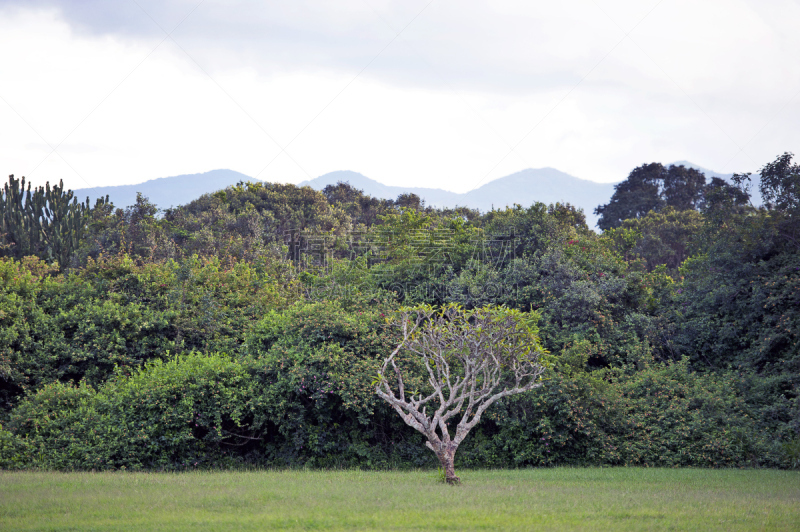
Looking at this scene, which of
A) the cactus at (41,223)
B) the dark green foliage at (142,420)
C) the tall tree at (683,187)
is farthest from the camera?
the tall tree at (683,187)

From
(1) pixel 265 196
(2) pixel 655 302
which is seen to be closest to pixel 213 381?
(2) pixel 655 302

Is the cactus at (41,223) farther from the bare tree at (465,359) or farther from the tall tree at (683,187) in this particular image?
the tall tree at (683,187)

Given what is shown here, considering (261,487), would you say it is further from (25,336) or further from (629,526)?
(25,336)

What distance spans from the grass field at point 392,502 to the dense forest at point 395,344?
2.15m

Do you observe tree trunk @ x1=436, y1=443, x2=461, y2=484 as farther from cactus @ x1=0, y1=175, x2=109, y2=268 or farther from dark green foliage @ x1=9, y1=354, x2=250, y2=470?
cactus @ x1=0, y1=175, x2=109, y2=268

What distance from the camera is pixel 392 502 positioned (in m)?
9.79

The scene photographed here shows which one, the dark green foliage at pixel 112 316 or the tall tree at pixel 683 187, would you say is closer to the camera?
the dark green foliage at pixel 112 316

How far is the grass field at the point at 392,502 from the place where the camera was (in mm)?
8367

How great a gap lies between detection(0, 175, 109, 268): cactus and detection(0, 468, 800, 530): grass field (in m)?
23.3

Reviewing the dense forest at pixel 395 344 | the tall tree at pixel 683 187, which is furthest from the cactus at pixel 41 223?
the tall tree at pixel 683 187

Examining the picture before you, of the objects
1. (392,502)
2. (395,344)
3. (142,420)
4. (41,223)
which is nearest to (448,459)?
(392,502)

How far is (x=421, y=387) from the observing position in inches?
622

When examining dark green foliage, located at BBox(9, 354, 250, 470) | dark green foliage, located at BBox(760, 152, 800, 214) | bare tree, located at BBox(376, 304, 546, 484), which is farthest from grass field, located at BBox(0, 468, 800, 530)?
dark green foliage, located at BBox(760, 152, 800, 214)

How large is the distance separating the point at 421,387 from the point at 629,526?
7.87m
